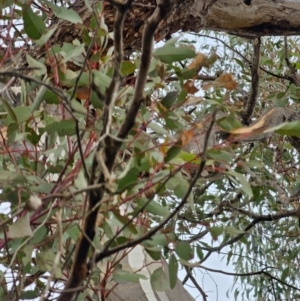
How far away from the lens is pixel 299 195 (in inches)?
54.1

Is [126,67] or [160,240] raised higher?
[126,67]

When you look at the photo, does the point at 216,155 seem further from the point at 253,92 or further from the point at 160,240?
the point at 253,92

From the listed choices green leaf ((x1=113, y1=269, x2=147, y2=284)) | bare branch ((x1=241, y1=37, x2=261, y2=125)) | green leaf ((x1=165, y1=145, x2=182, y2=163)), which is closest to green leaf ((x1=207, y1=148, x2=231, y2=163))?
green leaf ((x1=165, y1=145, x2=182, y2=163))

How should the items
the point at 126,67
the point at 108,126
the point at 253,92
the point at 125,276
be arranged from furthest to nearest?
the point at 253,92
the point at 125,276
the point at 126,67
the point at 108,126

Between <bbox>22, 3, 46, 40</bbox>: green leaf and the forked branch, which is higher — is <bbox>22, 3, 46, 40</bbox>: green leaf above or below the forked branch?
above

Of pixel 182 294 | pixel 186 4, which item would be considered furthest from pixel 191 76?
pixel 186 4

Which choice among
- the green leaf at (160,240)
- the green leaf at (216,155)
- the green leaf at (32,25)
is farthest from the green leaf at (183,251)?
the green leaf at (32,25)

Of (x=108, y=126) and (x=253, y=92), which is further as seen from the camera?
(x=253, y=92)

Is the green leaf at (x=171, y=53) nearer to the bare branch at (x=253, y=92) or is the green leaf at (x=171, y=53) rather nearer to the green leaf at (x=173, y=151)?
the green leaf at (x=173, y=151)

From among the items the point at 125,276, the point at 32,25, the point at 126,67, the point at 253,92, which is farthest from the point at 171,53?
the point at 253,92

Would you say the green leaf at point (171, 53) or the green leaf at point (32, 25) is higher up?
the green leaf at point (32, 25)

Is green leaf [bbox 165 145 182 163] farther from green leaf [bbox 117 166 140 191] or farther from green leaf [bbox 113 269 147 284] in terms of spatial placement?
green leaf [bbox 113 269 147 284]

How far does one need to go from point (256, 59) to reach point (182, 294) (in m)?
0.63

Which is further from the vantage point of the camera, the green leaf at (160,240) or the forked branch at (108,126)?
the green leaf at (160,240)
